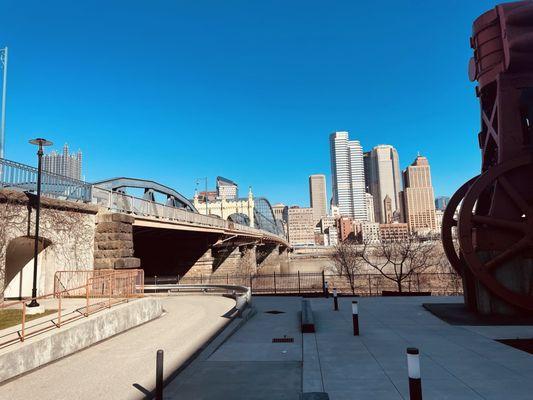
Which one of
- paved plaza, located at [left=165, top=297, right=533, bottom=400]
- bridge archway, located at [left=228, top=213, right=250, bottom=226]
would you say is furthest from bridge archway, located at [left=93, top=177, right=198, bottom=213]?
bridge archway, located at [left=228, top=213, right=250, bottom=226]

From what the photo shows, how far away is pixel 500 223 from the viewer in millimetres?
12289

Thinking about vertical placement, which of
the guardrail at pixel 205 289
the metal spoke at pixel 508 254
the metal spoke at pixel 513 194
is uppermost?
the metal spoke at pixel 513 194

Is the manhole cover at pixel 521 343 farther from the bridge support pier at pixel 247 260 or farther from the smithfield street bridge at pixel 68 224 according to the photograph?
the bridge support pier at pixel 247 260

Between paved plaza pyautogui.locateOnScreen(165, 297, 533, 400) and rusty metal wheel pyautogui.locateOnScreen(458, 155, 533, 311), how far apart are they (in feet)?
5.41

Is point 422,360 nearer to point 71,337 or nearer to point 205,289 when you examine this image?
point 71,337

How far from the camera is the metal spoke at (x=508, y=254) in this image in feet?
39.0

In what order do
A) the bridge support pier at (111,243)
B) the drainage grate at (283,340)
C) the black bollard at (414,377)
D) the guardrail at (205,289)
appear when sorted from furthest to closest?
1. the guardrail at (205,289)
2. the bridge support pier at (111,243)
3. the drainage grate at (283,340)
4. the black bollard at (414,377)

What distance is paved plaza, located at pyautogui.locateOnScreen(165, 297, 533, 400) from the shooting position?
6230mm

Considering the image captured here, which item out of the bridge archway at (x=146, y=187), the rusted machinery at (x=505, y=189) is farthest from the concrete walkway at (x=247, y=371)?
the bridge archway at (x=146, y=187)

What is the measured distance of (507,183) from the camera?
40.8 ft

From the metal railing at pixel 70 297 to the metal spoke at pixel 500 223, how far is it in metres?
12.6

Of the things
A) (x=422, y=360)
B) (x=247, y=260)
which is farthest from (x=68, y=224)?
(x=247, y=260)

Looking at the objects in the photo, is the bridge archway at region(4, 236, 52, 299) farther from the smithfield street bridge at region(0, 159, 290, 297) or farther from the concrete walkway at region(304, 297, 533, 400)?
the concrete walkway at region(304, 297, 533, 400)

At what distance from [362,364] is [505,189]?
8678mm
